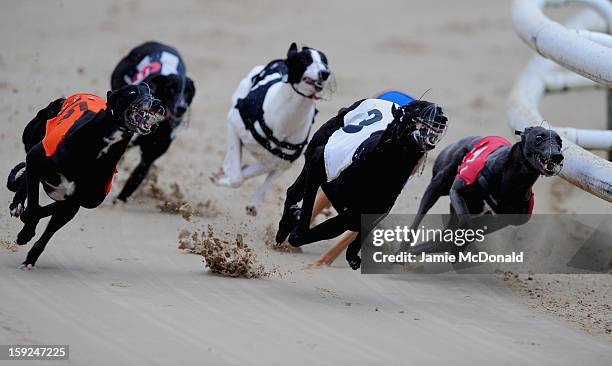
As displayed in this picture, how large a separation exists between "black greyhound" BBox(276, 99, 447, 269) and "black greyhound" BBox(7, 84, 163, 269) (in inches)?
38.0

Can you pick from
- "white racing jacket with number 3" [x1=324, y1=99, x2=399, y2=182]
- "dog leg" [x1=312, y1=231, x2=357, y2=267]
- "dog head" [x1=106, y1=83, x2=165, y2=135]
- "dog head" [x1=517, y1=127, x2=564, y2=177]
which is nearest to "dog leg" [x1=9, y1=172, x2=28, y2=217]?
"dog head" [x1=106, y1=83, x2=165, y2=135]

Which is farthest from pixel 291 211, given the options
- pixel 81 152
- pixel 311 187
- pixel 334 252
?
pixel 81 152

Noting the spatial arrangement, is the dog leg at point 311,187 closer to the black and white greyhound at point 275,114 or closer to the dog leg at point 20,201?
the black and white greyhound at point 275,114

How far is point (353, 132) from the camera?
257 inches

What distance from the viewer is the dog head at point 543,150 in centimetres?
673

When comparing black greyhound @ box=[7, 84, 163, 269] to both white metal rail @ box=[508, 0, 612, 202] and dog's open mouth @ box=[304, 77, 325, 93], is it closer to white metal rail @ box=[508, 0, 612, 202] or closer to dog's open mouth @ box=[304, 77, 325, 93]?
dog's open mouth @ box=[304, 77, 325, 93]

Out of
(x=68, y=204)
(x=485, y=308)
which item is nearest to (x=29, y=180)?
(x=68, y=204)

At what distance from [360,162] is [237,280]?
1033mm

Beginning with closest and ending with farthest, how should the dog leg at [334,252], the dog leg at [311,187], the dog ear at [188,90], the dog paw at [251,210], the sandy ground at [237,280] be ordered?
the sandy ground at [237,280] → the dog leg at [311,187] → the dog leg at [334,252] → the dog paw at [251,210] → the dog ear at [188,90]

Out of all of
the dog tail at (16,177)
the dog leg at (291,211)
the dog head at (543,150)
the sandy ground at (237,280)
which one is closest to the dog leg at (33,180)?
the sandy ground at (237,280)

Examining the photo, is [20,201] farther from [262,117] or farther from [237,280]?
[262,117]

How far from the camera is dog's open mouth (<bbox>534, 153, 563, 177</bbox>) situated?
6.73 metres

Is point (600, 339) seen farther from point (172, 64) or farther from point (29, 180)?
point (172, 64)

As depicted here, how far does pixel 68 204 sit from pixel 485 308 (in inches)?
93.6
